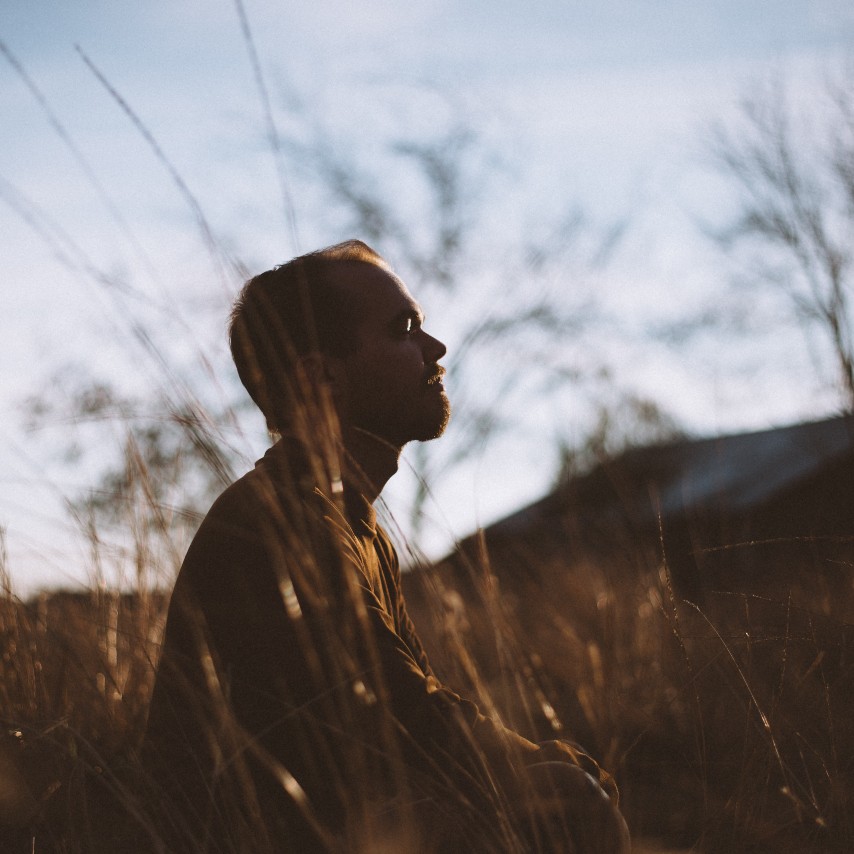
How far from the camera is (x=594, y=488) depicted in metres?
13.4

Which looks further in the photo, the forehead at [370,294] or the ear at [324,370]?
the forehead at [370,294]

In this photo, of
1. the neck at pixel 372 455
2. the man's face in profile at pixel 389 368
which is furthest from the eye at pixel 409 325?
the neck at pixel 372 455

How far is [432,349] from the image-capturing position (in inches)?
67.4

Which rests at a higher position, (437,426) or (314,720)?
(437,426)

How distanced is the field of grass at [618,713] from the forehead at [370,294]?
1.92 feet

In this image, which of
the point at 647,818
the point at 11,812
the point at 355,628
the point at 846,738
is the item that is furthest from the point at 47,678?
the point at 846,738

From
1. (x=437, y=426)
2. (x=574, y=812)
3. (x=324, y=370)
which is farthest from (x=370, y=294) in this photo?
(x=574, y=812)

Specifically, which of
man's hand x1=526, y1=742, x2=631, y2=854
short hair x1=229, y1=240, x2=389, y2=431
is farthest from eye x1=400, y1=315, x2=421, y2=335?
man's hand x1=526, y1=742, x2=631, y2=854

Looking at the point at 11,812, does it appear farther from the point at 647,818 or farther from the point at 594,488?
the point at 594,488

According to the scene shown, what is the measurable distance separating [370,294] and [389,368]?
0.18m

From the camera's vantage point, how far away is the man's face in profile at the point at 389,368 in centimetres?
161

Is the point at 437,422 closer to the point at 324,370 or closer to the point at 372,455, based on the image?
the point at 372,455

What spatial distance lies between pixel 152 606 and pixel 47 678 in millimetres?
280

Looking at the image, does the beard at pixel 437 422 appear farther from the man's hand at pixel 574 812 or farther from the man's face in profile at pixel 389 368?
the man's hand at pixel 574 812
